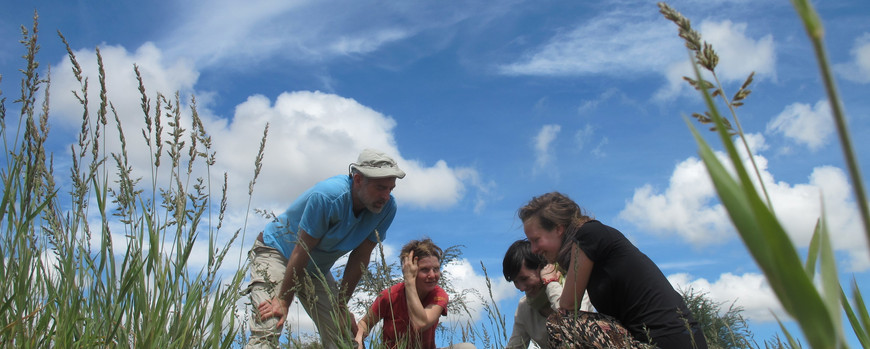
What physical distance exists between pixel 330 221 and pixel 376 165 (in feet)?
1.78

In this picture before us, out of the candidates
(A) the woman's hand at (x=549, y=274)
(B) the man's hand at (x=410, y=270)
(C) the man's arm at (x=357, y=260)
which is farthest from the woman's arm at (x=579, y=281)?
(C) the man's arm at (x=357, y=260)

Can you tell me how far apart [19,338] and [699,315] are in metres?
7.16

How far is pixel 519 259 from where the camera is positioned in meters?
4.70

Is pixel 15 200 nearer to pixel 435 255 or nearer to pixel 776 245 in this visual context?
pixel 776 245

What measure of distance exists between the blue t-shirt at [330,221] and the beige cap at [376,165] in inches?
8.8

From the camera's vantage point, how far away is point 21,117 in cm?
182

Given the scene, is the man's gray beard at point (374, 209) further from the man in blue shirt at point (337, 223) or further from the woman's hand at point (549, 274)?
the woman's hand at point (549, 274)

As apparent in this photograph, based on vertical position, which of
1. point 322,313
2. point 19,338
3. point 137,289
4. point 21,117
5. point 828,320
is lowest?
point 828,320

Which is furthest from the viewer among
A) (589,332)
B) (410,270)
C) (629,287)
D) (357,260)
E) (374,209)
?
(357,260)

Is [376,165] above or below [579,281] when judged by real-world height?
above

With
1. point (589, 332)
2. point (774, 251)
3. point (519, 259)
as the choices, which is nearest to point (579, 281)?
point (589, 332)

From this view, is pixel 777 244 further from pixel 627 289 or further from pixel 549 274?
pixel 549 274

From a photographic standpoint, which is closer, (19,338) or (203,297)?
(19,338)

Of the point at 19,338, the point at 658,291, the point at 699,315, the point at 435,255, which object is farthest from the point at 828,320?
the point at 699,315
